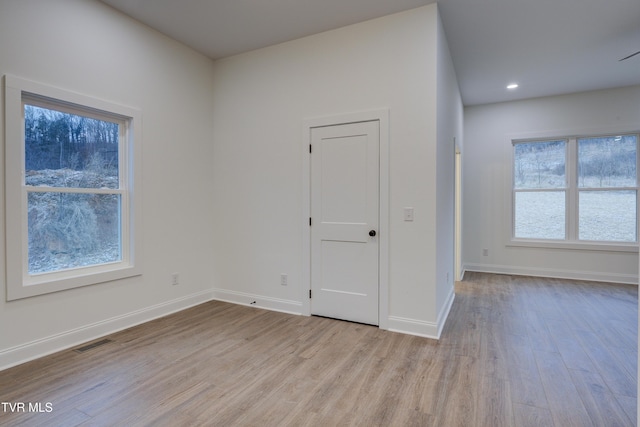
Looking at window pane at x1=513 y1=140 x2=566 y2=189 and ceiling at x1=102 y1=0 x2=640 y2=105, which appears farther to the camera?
window pane at x1=513 y1=140 x2=566 y2=189

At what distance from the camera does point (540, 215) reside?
5.68 meters

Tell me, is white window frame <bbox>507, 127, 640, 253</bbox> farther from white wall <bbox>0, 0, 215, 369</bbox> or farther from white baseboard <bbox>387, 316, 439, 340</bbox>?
white wall <bbox>0, 0, 215, 369</bbox>

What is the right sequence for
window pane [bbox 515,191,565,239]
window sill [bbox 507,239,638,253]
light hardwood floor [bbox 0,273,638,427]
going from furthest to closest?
window pane [bbox 515,191,565,239]
window sill [bbox 507,239,638,253]
light hardwood floor [bbox 0,273,638,427]

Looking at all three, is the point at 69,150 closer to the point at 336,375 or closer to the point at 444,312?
the point at 336,375

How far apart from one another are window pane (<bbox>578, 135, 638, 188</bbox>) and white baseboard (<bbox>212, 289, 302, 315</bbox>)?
16.7ft

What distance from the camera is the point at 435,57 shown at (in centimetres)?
298

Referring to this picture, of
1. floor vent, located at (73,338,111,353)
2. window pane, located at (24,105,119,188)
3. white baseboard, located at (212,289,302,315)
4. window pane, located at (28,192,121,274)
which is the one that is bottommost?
floor vent, located at (73,338,111,353)

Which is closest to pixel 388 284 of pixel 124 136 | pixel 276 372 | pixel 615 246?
pixel 276 372

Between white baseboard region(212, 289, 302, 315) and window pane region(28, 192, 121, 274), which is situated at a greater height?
window pane region(28, 192, 121, 274)

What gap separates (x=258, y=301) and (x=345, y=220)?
1.48 m

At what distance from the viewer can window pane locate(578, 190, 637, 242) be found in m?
5.18

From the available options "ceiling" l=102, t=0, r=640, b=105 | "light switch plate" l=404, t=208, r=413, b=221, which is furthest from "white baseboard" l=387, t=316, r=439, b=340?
"ceiling" l=102, t=0, r=640, b=105

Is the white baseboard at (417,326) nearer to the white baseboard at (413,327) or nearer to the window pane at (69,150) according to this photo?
the white baseboard at (413,327)

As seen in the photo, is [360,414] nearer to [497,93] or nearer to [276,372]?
[276,372]
